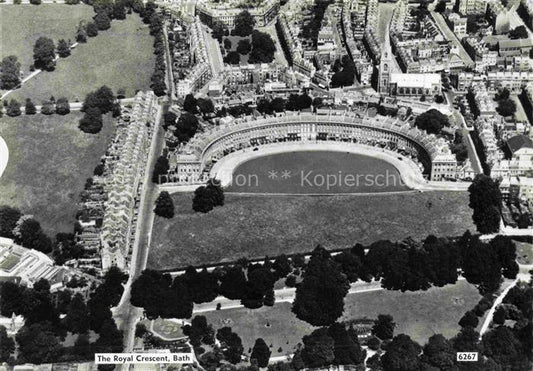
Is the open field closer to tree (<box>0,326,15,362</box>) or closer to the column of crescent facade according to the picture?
the column of crescent facade

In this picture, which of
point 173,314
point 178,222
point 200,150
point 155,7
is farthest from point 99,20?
point 173,314

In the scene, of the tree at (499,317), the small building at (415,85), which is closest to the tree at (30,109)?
the small building at (415,85)

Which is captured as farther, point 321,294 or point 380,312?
point 380,312

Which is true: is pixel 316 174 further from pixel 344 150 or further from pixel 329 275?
pixel 329 275

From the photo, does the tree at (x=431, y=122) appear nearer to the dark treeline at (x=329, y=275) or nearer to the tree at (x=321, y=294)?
the dark treeline at (x=329, y=275)

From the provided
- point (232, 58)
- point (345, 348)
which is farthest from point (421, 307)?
Result: point (232, 58)

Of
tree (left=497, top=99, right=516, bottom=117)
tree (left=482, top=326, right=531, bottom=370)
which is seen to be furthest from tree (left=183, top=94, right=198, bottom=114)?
tree (left=482, top=326, right=531, bottom=370)
